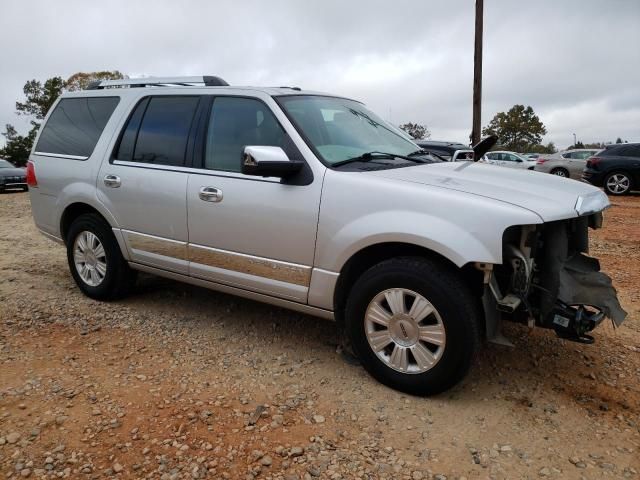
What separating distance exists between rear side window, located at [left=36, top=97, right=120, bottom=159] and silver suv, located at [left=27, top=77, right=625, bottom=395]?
22 millimetres

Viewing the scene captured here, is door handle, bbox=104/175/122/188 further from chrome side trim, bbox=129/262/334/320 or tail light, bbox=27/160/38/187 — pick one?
tail light, bbox=27/160/38/187

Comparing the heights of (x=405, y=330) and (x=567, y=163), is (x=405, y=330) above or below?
above

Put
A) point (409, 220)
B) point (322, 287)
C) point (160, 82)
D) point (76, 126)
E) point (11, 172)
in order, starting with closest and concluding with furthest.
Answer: point (409, 220)
point (322, 287)
point (160, 82)
point (76, 126)
point (11, 172)

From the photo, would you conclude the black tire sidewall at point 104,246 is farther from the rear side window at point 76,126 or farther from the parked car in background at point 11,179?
the parked car in background at point 11,179

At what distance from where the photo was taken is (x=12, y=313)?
438cm

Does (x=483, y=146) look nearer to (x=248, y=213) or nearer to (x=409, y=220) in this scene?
(x=409, y=220)

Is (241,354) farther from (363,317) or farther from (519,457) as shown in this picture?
(519,457)

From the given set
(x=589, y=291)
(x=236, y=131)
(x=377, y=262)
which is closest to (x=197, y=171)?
(x=236, y=131)

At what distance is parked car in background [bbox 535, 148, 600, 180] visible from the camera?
1802 centimetres

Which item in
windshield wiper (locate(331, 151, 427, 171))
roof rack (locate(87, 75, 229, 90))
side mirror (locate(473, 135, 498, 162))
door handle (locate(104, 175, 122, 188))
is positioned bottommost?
door handle (locate(104, 175, 122, 188))

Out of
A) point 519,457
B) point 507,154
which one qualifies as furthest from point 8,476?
point 507,154

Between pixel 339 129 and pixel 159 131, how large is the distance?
4.79 ft

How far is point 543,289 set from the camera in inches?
115

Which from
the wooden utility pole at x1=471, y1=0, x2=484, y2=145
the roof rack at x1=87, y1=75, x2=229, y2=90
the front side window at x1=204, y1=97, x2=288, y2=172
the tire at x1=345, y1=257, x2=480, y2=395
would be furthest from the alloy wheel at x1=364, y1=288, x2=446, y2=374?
the wooden utility pole at x1=471, y1=0, x2=484, y2=145
